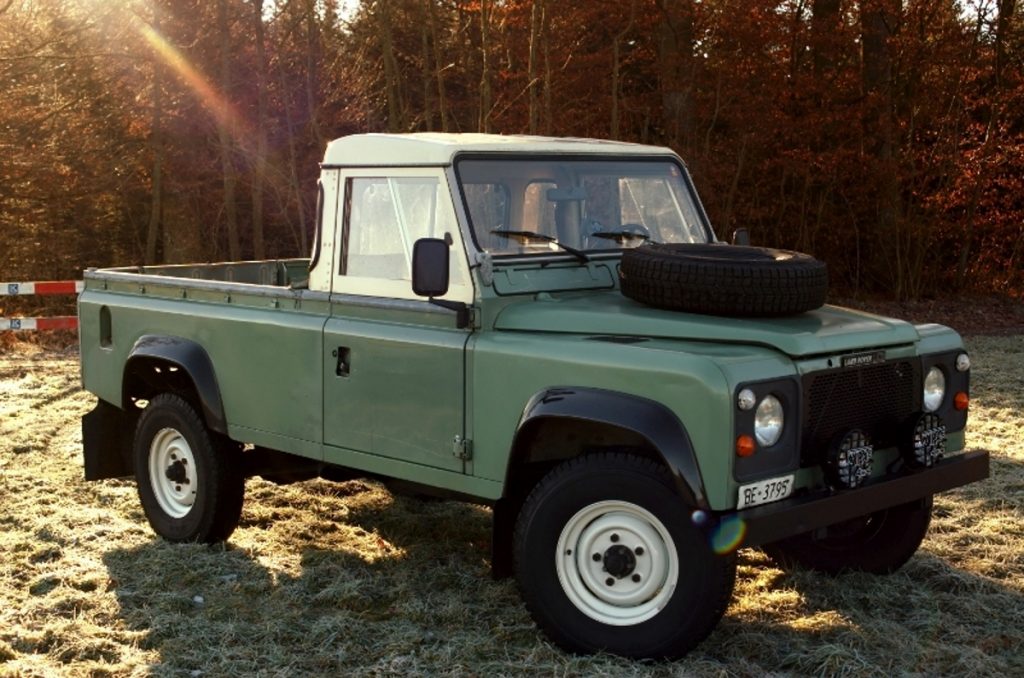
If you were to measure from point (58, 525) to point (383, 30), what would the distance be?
12091mm

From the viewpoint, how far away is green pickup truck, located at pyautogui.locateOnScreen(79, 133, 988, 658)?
4.53 m

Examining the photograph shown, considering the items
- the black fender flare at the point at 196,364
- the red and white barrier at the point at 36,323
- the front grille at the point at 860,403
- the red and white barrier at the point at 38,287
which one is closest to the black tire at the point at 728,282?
the front grille at the point at 860,403

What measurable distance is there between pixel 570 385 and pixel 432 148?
139 cm

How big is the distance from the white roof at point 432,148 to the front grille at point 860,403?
1.77m

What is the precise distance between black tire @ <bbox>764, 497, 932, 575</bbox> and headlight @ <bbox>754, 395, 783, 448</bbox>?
4.87 ft

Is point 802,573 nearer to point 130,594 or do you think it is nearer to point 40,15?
point 130,594

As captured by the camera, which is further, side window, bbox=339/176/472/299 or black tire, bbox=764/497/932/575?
black tire, bbox=764/497/932/575

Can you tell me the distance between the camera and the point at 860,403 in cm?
502

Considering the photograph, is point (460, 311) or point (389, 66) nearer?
point (460, 311)

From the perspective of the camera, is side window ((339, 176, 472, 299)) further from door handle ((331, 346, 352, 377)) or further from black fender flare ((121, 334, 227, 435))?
black fender flare ((121, 334, 227, 435))

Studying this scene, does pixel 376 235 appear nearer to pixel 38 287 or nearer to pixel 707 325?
pixel 707 325

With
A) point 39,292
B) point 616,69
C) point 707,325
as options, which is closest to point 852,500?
point 707,325

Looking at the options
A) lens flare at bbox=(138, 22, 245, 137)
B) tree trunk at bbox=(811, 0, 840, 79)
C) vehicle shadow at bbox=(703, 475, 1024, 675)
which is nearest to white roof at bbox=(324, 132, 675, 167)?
vehicle shadow at bbox=(703, 475, 1024, 675)

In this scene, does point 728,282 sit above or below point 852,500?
above
